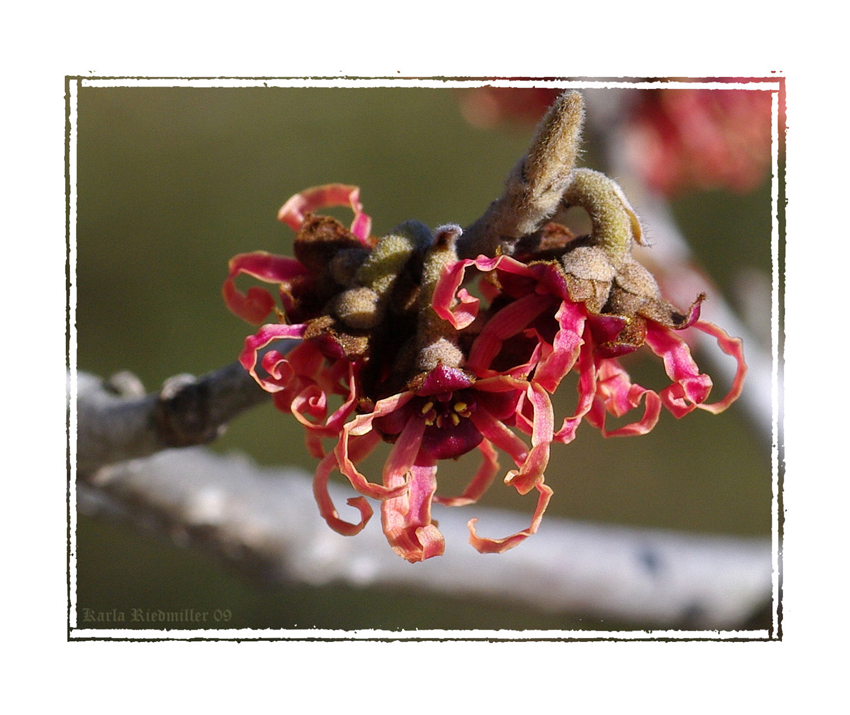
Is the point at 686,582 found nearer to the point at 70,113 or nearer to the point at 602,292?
the point at 602,292

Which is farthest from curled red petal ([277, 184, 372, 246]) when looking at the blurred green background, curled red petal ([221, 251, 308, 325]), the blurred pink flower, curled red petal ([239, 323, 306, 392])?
the blurred green background

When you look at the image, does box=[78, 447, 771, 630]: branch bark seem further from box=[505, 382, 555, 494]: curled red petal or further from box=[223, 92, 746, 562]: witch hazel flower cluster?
box=[505, 382, 555, 494]: curled red petal

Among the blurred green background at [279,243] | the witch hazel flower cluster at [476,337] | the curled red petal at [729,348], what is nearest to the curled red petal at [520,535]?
the witch hazel flower cluster at [476,337]

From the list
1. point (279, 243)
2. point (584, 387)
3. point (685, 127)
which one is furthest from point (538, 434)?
point (279, 243)

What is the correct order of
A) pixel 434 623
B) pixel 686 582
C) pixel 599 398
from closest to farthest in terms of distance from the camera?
pixel 599 398 < pixel 686 582 < pixel 434 623

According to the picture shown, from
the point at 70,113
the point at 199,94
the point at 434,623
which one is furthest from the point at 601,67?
the point at 199,94

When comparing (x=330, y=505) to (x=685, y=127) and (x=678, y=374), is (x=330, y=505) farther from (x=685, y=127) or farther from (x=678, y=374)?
(x=685, y=127)
